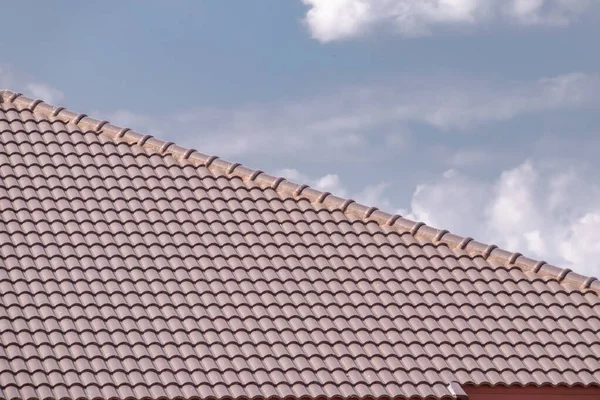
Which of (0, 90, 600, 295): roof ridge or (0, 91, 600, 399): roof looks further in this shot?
(0, 90, 600, 295): roof ridge

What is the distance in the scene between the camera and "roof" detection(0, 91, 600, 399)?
13016mm

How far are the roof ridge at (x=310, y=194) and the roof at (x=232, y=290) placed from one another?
0.09ft

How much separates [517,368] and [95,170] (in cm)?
707

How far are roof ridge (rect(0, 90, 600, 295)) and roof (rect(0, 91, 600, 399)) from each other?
0.09 feet

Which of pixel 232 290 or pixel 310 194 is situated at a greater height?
pixel 310 194

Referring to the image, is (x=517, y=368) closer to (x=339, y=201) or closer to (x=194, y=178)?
(x=339, y=201)

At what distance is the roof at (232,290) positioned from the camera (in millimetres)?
13016

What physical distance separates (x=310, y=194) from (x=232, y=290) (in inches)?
107

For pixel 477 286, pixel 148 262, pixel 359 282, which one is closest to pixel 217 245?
pixel 148 262

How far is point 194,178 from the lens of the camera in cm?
1633

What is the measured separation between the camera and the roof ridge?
15.4 m

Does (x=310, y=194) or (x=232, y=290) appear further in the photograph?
(x=310, y=194)

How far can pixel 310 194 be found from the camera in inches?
642

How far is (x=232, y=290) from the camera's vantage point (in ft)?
46.6
